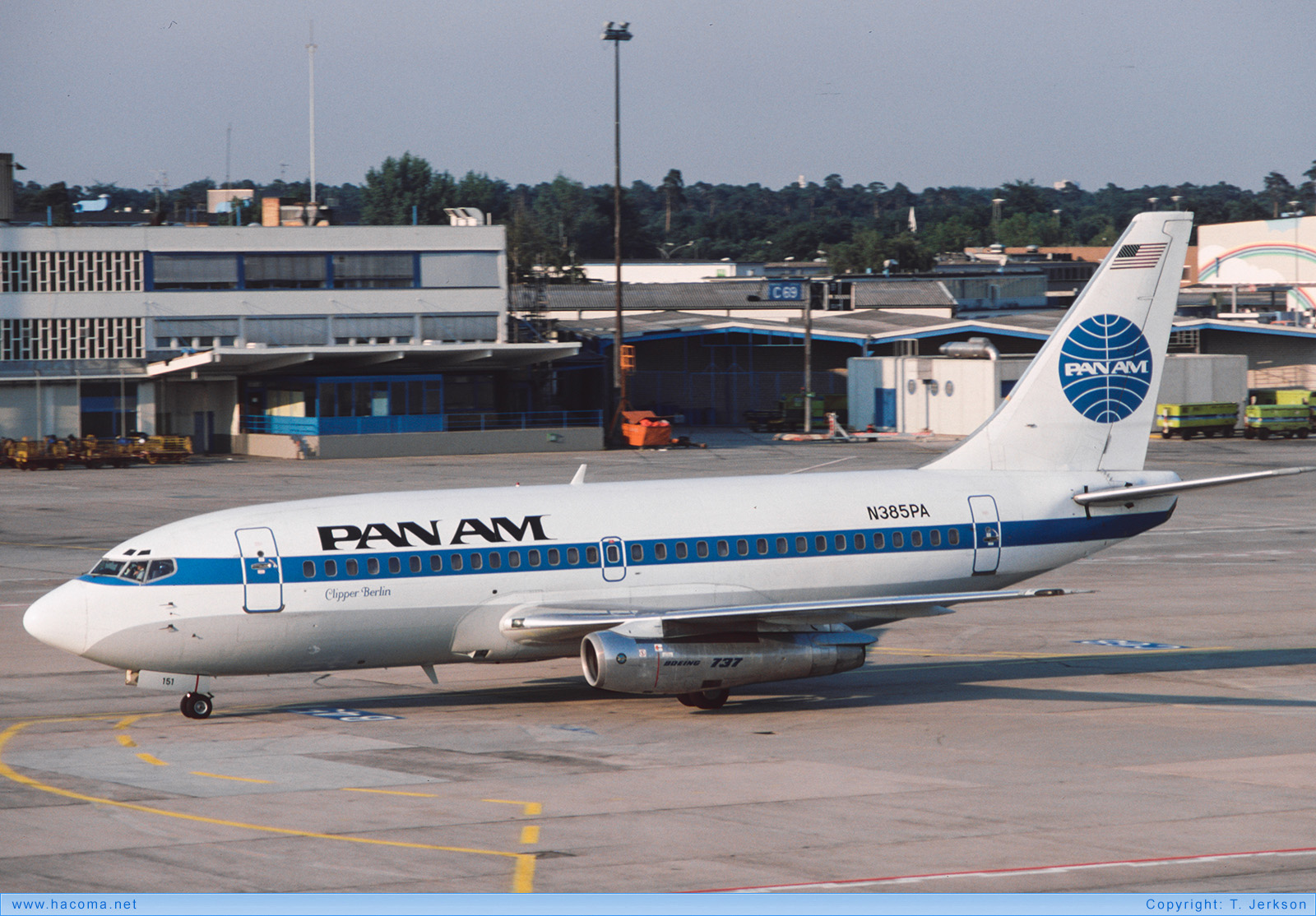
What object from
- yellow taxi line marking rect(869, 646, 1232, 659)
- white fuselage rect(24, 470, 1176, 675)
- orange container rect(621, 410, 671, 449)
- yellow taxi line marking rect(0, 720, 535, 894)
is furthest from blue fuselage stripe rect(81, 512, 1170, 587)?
orange container rect(621, 410, 671, 449)

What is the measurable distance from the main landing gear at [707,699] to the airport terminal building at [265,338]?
6211cm

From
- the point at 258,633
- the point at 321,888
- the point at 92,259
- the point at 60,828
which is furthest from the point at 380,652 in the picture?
the point at 92,259

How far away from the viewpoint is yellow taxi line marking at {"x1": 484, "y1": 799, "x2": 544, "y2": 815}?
2128 cm

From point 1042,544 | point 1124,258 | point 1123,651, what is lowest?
point 1123,651

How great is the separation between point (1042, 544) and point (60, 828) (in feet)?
67.7

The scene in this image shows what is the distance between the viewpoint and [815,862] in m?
18.6

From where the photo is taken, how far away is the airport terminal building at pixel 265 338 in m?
89.5

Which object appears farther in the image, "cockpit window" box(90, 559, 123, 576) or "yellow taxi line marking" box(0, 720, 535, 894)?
"cockpit window" box(90, 559, 123, 576)

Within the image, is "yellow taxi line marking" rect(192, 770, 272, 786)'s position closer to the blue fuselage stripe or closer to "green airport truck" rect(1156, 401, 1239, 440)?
the blue fuselage stripe

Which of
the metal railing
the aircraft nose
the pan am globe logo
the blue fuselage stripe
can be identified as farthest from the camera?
the metal railing

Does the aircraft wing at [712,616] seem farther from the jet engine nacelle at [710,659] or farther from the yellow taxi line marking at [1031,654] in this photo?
the yellow taxi line marking at [1031,654]

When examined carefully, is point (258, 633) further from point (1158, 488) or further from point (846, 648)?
point (1158, 488)

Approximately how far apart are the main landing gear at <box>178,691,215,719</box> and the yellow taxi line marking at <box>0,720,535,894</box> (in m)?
4.50

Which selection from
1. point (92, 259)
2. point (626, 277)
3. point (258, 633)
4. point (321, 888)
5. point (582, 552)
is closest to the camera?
point (321, 888)
